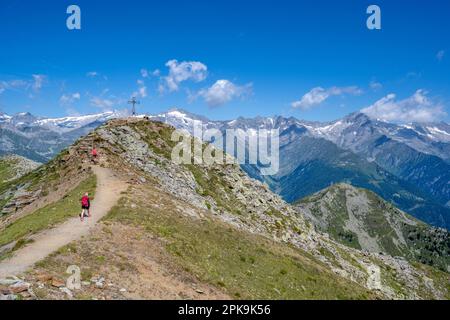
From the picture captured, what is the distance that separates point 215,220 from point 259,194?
3181cm

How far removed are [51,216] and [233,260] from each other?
71.2 ft

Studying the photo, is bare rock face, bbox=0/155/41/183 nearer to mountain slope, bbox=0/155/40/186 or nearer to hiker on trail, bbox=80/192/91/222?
mountain slope, bbox=0/155/40/186

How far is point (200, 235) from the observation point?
47781 millimetres

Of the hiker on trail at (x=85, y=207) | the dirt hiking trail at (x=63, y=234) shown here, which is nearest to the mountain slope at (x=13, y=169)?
the dirt hiking trail at (x=63, y=234)

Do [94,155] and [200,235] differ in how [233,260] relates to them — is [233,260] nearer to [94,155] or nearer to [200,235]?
[200,235]

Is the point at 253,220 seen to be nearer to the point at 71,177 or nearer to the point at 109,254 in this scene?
the point at 71,177

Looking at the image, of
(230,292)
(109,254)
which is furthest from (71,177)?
(230,292)

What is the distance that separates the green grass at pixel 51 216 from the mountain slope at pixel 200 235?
5622 millimetres

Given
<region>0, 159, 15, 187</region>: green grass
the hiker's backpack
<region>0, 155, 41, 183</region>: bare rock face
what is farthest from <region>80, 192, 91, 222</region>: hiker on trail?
<region>0, 155, 41, 183</region>: bare rock face

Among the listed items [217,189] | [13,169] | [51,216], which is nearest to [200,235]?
[51,216]

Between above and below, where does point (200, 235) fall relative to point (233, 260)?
above

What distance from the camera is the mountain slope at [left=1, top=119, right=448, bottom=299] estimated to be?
3428cm

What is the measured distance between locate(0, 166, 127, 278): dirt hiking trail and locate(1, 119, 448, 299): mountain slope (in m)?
1.32

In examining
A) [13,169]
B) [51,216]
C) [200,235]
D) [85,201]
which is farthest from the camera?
[13,169]
